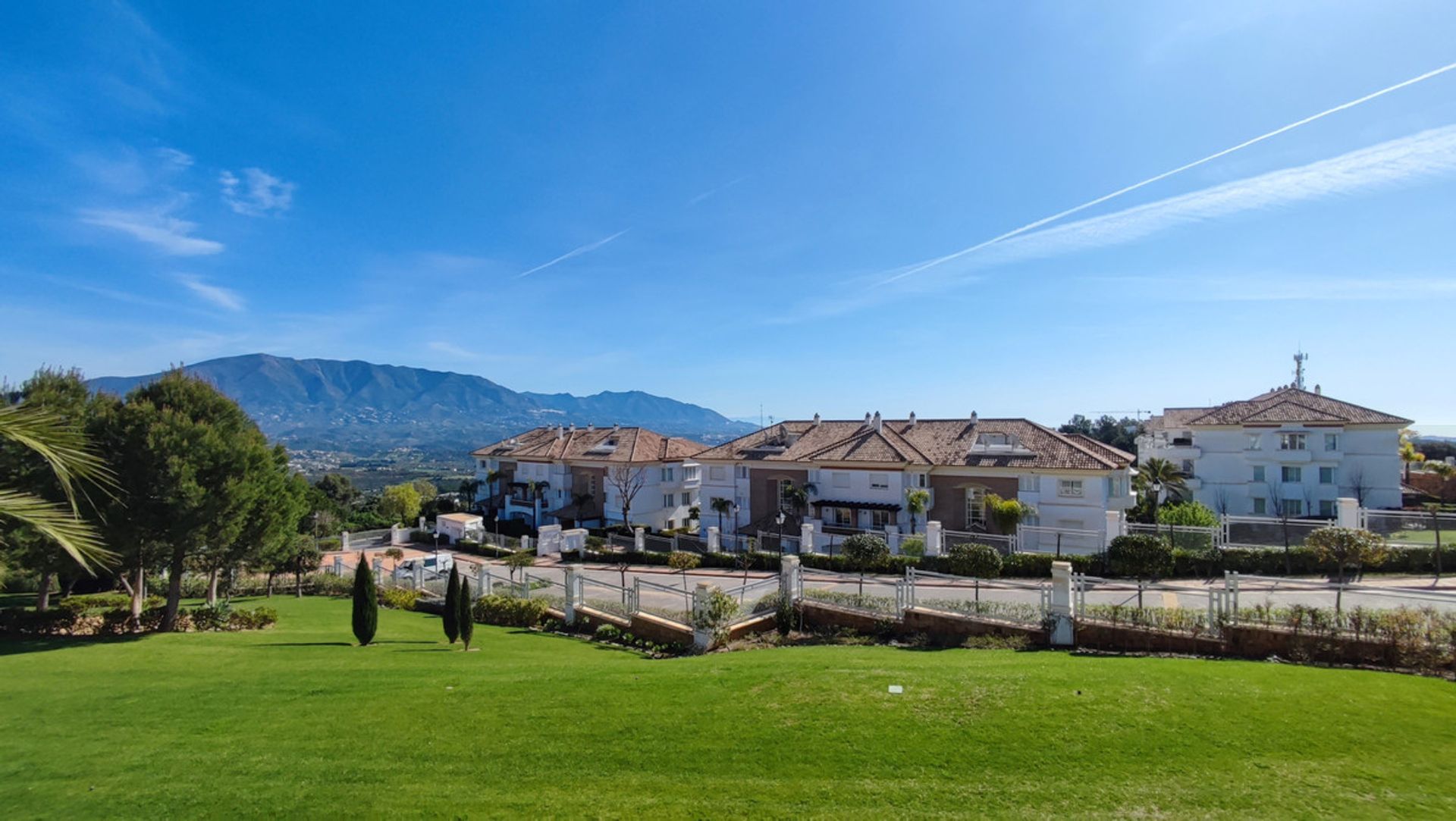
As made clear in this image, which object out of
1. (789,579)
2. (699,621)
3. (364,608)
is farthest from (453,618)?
(789,579)

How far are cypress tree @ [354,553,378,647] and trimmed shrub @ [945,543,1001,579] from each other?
16543 mm

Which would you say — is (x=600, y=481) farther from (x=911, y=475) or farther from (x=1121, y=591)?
(x=1121, y=591)

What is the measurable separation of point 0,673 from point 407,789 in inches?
446

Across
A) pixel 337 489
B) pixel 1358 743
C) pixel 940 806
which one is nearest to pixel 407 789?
pixel 940 806

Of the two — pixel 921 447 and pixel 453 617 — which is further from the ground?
pixel 921 447

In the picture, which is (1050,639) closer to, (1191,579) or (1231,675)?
(1231,675)

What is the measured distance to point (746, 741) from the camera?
791 cm

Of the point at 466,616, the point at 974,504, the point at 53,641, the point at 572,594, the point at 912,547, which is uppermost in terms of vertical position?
the point at 974,504

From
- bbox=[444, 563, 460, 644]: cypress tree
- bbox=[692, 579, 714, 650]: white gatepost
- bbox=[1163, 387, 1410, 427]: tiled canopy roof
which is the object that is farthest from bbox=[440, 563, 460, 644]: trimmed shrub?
bbox=[1163, 387, 1410, 427]: tiled canopy roof

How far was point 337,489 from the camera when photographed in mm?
56188

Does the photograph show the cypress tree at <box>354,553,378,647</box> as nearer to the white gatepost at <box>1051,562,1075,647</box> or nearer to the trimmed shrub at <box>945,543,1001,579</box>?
the white gatepost at <box>1051,562,1075,647</box>

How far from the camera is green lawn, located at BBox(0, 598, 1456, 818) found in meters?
6.50

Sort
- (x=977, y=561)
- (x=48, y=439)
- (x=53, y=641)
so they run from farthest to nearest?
(x=977, y=561) < (x=53, y=641) < (x=48, y=439)

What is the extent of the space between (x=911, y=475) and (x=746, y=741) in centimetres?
2597
